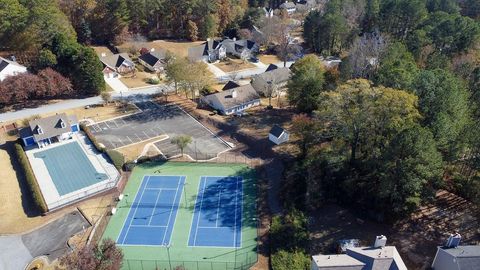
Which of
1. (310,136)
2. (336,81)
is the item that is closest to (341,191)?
(310,136)

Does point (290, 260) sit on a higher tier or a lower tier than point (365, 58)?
lower

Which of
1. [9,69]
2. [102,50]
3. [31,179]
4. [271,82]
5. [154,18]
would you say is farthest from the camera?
[154,18]

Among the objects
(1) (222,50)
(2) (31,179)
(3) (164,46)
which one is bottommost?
(2) (31,179)

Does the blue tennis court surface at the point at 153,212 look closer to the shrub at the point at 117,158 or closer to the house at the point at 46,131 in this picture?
the shrub at the point at 117,158

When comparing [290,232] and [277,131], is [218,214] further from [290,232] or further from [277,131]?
[277,131]

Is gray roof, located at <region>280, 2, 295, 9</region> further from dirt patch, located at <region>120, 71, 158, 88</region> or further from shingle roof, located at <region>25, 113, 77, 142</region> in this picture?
shingle roof, located at <region>25, 113, 77, 142</region>

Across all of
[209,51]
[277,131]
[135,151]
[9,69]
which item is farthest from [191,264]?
[209,51]

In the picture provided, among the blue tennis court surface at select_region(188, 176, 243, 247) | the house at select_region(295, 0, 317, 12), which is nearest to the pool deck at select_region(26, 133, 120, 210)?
the blue tennis court surface at select_region(188, 176, 243, 247)
